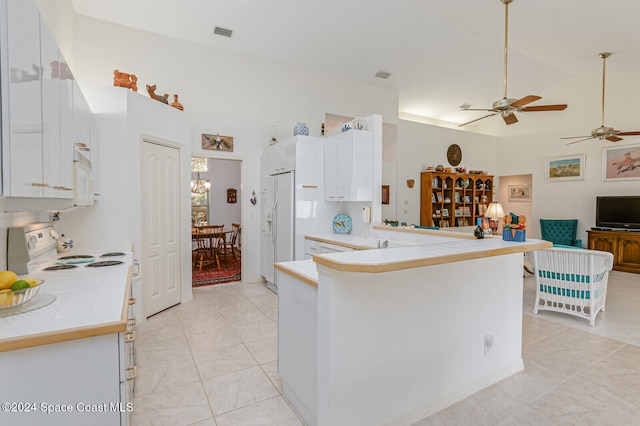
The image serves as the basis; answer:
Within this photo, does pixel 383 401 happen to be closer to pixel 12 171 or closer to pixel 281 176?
pixel 12 171

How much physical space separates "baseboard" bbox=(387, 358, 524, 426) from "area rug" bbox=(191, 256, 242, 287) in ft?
13.3

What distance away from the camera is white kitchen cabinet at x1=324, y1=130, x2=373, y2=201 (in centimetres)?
405

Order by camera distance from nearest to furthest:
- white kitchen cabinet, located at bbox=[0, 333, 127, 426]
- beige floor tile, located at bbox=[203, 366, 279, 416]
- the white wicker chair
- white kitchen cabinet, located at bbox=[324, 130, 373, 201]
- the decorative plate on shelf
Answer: white kitchen cabinet, located at bbox=[0, 333, 127, 426] → beige floor tile, located at bbox=[203, 366, 279, 416] → the white wicker chair → white kitchen cabinet, located at bbox=[324, 130, 373, 201] → the decorative plate on shelf

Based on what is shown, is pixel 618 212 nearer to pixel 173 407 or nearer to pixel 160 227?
pixel 173 407

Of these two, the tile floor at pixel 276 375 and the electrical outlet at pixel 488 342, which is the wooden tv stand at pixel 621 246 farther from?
the electrical outlet at pixel 488 342

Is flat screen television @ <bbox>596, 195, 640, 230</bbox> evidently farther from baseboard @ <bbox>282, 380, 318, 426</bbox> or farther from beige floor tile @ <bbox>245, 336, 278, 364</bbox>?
baseboard @ <bbox>282, 380, 318, 426</bbox>

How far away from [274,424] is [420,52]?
5.83 meters

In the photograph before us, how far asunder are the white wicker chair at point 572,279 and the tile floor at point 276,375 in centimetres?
17

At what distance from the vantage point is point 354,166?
404cm

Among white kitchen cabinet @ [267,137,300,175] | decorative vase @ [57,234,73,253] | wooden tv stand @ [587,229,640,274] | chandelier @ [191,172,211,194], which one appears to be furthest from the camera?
chandelier @ [191,172,211,194]

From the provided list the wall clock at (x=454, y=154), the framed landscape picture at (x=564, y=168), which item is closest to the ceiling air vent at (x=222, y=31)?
the wall clock at (x=454, y=154)

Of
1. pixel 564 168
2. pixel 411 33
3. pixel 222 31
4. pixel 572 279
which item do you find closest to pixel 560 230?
pixel 564 168

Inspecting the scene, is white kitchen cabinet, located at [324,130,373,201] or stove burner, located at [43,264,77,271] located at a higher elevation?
white kitchen cabinet, located at [324,130,373,201]

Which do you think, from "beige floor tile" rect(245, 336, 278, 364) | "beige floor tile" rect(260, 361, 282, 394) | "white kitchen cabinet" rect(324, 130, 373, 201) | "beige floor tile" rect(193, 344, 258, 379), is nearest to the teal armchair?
"white kitchen cabinet" rect(324, 130, 373, 201)
